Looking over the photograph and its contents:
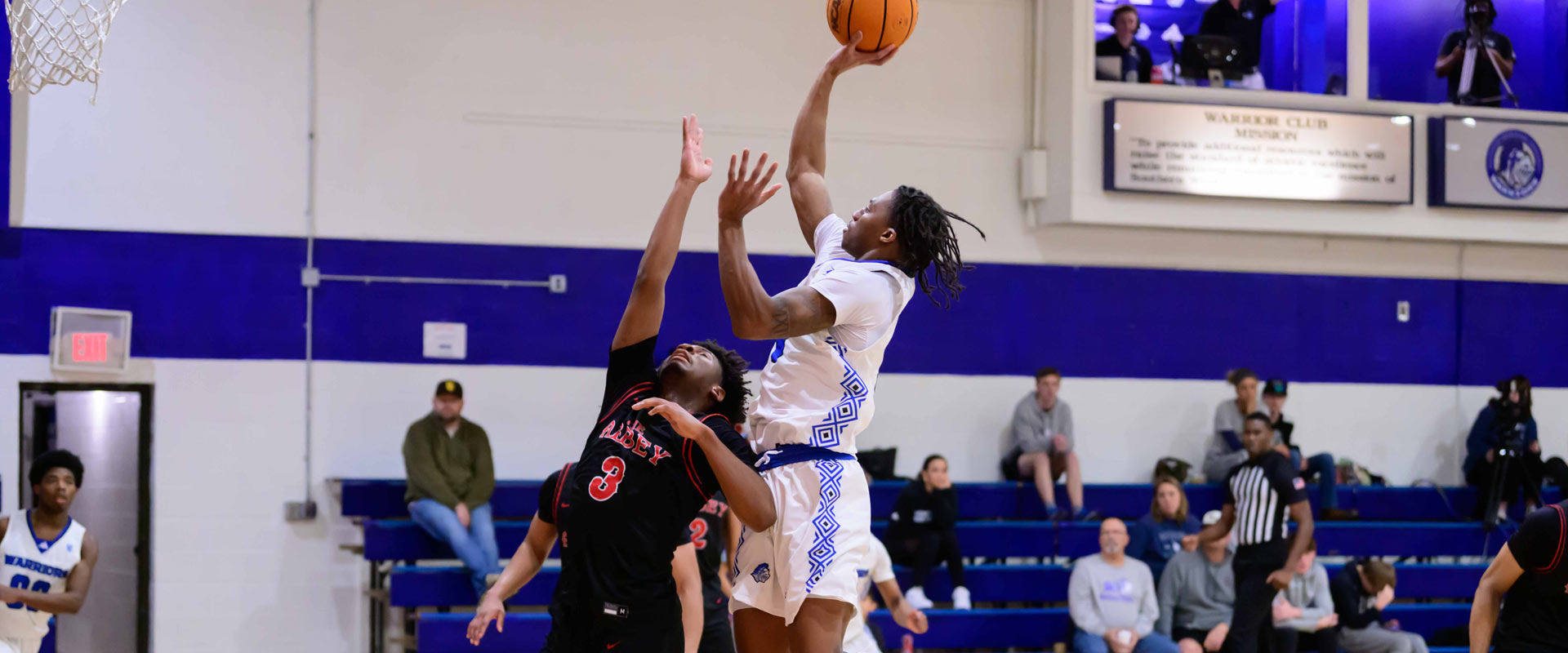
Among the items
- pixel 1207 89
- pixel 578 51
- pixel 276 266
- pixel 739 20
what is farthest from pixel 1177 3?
pixel 276 266

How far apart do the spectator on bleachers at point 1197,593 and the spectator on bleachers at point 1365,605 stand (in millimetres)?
807

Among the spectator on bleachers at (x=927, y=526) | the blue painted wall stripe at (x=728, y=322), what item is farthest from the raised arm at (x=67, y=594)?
the spectator on bleachers at (x=927, y=526)

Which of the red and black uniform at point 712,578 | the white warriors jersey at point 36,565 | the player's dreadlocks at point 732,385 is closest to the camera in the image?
the player's dreadlocks at point 732,385

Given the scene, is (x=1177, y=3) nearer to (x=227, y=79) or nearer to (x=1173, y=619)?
Answer: (x=1173, y=619)

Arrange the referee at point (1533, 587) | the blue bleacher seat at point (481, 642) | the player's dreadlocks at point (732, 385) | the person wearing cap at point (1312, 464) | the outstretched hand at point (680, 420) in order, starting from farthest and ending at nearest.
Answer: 1. the person wearing cap at point (1312, 464)
2. the blue bleacher seat at point (481, 642)
3. the referee at point (1533, 587)
4. the player's dreadlocks at point (732, 385)
5. the outstretched hand at point (680, 420)

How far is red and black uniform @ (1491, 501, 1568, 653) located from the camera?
4590mm

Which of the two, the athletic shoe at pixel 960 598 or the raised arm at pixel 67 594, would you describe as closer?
the raised arm at pixel 67 594

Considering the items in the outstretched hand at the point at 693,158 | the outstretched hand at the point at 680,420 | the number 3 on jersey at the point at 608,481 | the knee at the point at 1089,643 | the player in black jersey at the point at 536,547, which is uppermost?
the outstretched hand at the point at 693,158

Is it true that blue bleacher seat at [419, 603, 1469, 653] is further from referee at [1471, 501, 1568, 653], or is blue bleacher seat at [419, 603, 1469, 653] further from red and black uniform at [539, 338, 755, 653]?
red and black uniform at [539, 338, 755, 653]

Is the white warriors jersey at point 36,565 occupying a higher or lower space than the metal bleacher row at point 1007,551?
higher

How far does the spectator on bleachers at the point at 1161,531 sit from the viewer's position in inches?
357

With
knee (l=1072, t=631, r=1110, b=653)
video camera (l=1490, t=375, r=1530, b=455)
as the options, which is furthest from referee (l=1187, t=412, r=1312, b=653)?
video camera (l=1490, t=375, r=1530, b=455)

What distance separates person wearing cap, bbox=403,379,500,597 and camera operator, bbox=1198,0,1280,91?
6475mm

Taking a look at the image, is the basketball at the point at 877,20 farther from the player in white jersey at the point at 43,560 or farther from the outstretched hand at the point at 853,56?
the player in white jersey at the point at 43,560
